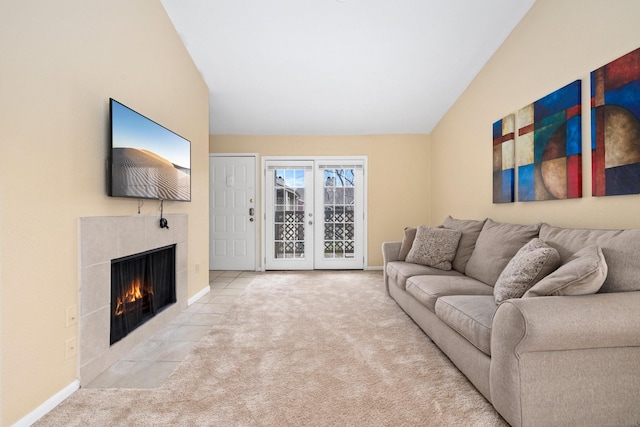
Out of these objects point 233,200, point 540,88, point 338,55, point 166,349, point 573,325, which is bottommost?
point 166,349

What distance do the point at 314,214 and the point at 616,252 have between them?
422cm

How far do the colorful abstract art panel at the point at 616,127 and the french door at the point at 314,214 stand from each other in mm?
3578

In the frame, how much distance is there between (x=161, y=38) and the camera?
9.83ft

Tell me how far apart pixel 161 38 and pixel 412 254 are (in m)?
3.28

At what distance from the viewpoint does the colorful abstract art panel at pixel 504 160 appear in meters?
3.11

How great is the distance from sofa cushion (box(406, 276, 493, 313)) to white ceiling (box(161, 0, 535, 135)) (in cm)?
245

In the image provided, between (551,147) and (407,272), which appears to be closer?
(551,147)

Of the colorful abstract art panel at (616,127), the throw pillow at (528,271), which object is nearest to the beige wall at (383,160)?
the colorful abstract art panel at (616,127)

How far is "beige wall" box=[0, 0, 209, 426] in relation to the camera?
1504 millimetres

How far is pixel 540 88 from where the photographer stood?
8.91 feet

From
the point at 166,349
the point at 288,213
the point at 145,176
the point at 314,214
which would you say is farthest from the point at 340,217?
the point at 166,349

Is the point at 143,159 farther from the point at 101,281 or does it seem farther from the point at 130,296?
the point at 130,296

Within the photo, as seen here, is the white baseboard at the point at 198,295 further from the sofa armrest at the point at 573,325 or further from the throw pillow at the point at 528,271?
the sofa armrest at the point at 573,325

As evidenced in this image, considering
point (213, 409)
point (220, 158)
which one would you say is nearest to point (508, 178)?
point (213, 409)
